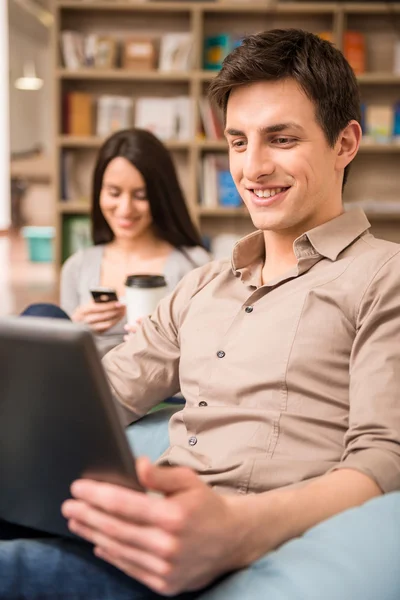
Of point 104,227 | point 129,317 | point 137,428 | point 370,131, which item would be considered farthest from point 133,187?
point 370,131

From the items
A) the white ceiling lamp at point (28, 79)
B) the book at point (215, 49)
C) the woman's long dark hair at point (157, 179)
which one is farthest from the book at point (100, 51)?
the white ceiling lamp at point (28, 79)

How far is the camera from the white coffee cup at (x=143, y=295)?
1.97 m

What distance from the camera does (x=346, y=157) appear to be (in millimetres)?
1323

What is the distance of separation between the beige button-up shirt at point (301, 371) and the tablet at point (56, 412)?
1.07ft

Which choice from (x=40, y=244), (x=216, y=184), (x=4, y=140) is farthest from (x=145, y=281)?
(x=4, y=140)

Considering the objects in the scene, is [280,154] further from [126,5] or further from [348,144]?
[126,5]

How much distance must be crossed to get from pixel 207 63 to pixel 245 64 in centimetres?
451

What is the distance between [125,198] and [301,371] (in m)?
1.68

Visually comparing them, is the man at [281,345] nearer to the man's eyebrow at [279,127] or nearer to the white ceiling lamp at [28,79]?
the man's eyebrow at [279,127]

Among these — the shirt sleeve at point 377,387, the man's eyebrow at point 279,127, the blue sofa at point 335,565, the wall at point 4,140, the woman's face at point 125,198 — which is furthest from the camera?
the wall at point 4,140

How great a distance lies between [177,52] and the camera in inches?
214

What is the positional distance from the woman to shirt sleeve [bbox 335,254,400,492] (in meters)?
1.61

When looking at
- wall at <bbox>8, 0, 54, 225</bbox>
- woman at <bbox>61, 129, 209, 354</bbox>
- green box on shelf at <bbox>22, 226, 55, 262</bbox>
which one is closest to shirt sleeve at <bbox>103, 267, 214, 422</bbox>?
woman at <bbox>61, 129, 209, 354</bbox>

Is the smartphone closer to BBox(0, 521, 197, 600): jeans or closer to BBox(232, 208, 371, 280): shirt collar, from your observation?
BBox(232, 208, 371, 280): shirt collar
